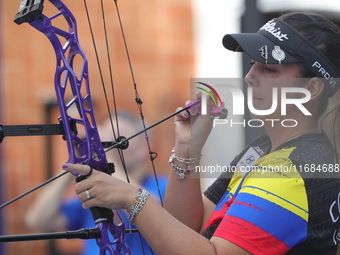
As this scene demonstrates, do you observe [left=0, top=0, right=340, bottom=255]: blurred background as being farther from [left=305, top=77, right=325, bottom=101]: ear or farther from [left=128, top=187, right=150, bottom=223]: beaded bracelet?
[left=128, top=187, right=150, bottom=223]: beaded bracelet

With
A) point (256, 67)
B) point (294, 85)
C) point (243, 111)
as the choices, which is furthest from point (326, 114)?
point (243, 111)

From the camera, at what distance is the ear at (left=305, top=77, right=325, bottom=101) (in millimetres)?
1473

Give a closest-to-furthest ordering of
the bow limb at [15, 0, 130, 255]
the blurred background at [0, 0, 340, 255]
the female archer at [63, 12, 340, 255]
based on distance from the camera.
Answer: the female archer at [63, 12, 340, 255] → the bow limb at [15, 0, 130, 255] → the blurred background at [0, 0, 340, 255]

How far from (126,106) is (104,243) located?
2.06 m

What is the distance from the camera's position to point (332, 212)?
1.35 m

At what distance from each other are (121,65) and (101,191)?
2.35 metres

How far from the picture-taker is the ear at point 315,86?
1473 millimetres

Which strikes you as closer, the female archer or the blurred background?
the female archer

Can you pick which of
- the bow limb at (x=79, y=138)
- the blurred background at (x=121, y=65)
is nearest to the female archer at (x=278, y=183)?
the bow limb at (x=79, y=138)

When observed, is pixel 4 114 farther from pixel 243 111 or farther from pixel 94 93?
pixel 243 111

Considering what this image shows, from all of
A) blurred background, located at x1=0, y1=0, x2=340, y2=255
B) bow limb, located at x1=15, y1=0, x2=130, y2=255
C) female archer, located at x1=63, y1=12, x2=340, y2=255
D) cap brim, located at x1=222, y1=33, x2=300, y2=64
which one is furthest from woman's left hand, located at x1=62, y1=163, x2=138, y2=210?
blurred background, located at x1=0, y1=0, x2=340, y2=255

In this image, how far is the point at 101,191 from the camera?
129 centimetres

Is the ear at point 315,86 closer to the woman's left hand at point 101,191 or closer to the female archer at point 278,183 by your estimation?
the female archer at point 278,183

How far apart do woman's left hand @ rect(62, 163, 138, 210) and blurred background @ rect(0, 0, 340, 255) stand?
6.13 feet
